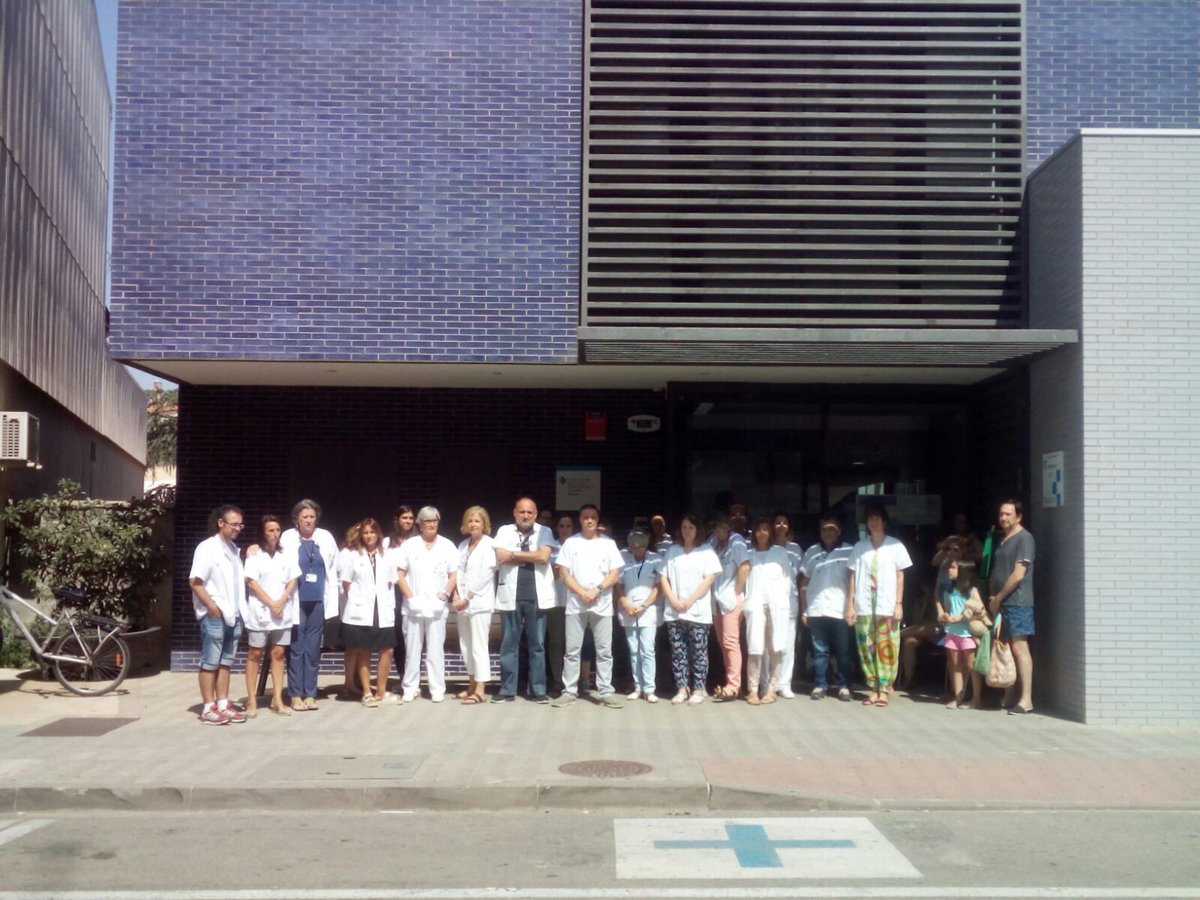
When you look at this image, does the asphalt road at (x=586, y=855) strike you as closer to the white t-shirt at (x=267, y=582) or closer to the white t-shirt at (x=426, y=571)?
the white t-shirt at (x=267, y=582)

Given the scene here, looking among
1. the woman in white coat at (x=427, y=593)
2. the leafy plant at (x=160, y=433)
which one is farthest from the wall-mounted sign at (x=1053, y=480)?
the leafy plant at (x=160, y=433)

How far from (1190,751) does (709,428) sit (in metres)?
5.82

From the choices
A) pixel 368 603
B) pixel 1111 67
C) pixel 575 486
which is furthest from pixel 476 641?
pixel 1111 67

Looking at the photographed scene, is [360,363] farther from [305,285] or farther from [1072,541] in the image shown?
[1072,541]

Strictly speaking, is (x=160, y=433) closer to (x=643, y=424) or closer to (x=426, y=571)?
(x=643, y=424)

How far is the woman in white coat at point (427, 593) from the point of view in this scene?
1196cm

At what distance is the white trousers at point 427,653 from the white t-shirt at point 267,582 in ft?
4.03

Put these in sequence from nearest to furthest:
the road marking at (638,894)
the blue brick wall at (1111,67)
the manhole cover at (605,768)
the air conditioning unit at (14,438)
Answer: the road marking at (638,894) → the manhole cover at (605,768) → the blue brick wall at (1111,67) → the air conditioning unit at (14,438)

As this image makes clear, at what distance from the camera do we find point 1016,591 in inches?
443

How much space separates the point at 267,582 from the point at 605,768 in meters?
3.99

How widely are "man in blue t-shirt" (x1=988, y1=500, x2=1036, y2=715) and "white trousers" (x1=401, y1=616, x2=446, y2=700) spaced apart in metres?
5.01

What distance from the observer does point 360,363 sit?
1267cm

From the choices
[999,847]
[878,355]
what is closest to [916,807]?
[999,847]

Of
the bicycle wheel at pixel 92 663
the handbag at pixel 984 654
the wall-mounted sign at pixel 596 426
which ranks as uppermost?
the wall-mounted sign at pixel 596 426
